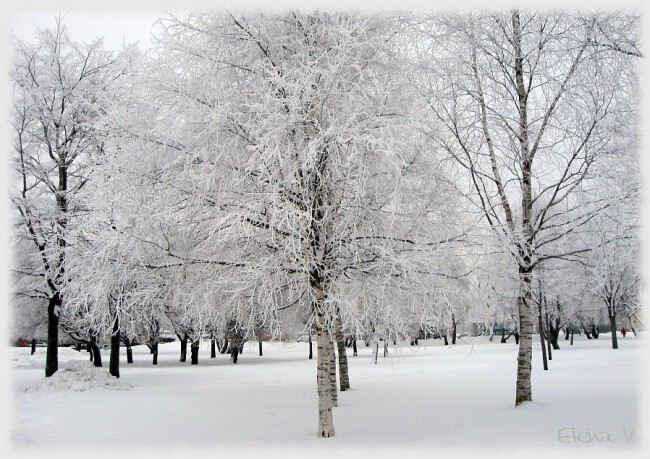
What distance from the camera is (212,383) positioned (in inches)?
815

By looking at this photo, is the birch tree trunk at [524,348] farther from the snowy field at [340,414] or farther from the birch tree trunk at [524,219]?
the snowy field at [340,414]

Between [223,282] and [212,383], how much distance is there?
13.2m

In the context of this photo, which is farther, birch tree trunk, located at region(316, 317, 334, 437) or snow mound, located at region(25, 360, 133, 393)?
snow mound, located at region(25, 360, 133, 393)

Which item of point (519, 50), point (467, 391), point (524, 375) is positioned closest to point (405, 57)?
point (519, 50)

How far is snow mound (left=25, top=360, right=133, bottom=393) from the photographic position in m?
16.3

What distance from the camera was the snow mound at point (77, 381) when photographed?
53.4ft

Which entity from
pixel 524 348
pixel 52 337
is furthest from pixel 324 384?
pixel 52 337

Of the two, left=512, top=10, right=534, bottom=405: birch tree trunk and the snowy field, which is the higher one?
left=512, top=10, right=534, bottom=405: birch tree trunk

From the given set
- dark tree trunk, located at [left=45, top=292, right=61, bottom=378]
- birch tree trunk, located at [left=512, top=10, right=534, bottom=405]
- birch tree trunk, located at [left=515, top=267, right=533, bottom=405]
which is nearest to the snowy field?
birch tree trunk, located at [left=515, top=267, right=533, bottom=405]

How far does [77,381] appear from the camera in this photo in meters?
17.0

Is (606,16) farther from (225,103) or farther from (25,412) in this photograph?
(25,412)

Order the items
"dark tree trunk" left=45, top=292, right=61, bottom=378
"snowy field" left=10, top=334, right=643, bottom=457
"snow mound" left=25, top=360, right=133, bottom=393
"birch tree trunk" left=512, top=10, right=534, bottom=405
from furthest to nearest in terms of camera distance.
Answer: "dark tree trunk" left=45, top=292, right=61, bottom=378 < "snow mound" left=25, top=360, right=133, bottom=393 < "birch tree trunk" left=512, top=10, right=534, bottom=405 < "snowy field" left=10, top=334, right=643, bottom=457

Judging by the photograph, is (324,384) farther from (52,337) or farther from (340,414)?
(52,337)

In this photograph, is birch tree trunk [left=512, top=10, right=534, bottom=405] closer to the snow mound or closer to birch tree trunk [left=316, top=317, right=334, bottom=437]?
birch tree trunk [left=316, top=317, right=334, bottom=437]
